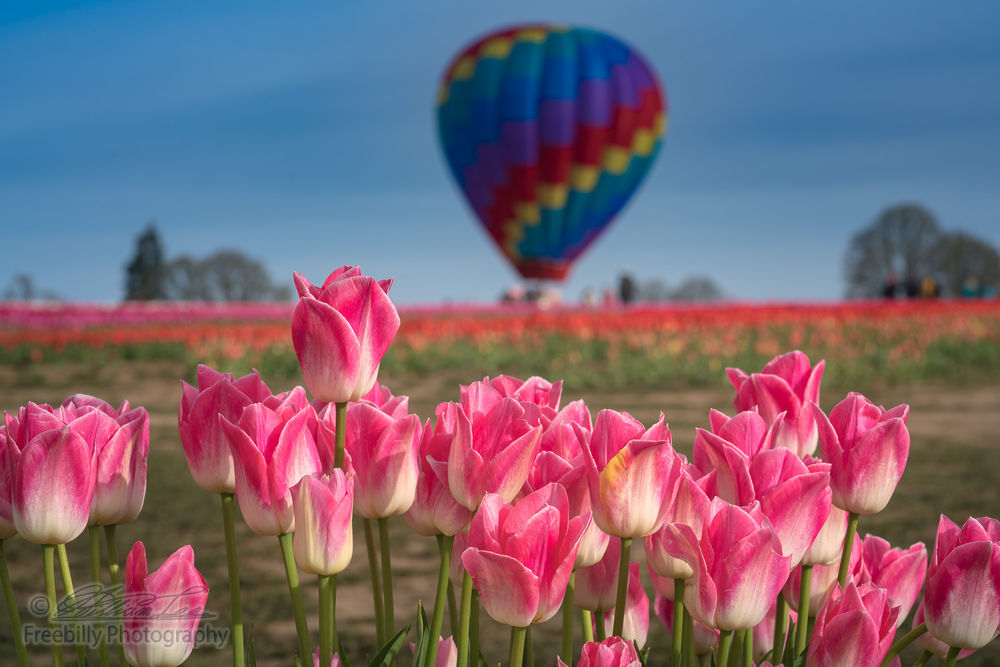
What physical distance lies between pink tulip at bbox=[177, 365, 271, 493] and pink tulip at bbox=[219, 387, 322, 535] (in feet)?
0.21

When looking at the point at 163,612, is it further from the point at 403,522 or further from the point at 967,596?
the point at 403,522

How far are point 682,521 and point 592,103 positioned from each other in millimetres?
22325

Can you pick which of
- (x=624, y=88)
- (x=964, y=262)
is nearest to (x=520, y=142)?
(x=624, y=88)

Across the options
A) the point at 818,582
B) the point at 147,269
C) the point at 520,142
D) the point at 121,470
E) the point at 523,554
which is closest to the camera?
the point at 523,554

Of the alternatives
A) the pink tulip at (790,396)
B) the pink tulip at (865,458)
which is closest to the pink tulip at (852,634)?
the pink tulip at (865,458)

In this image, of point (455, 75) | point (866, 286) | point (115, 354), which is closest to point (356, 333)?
point (115, 354)

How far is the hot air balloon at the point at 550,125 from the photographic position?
74.1ft

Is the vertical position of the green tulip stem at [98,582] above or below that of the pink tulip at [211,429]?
below

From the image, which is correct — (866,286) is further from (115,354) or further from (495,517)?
(495,517)

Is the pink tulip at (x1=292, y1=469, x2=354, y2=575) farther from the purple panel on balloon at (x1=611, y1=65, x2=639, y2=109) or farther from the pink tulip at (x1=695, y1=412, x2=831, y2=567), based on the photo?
the purple panel on balloon at (x1=611, y1=65, x2=639, y2=109)

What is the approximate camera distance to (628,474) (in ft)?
3.17

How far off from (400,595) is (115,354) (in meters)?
11.3

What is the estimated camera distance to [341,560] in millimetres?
973

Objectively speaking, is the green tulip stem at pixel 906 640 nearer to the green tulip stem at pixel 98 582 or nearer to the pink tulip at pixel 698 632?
the pink tulip at pixel 698 632
